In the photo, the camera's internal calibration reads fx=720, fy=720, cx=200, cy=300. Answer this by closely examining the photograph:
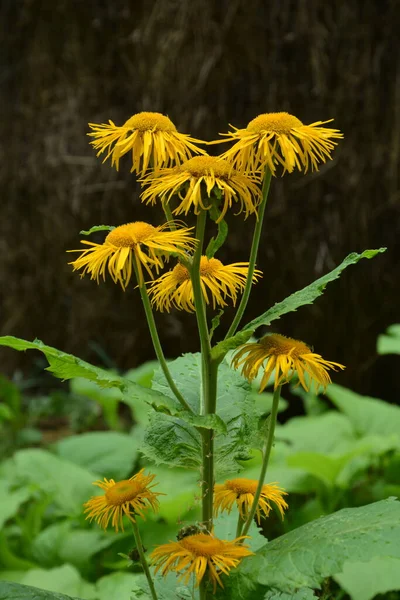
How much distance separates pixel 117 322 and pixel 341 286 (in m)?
0.86

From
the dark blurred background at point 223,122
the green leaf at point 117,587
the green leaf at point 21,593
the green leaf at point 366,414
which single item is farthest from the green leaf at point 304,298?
the dark blurred background at point 223,122

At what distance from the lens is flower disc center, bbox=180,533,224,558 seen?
56 cm

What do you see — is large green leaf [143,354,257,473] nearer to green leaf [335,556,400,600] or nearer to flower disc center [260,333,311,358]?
flower disc center [260,333,311,358]

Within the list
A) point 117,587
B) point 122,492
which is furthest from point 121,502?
point 117,587

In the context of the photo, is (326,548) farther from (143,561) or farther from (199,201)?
(199,201)

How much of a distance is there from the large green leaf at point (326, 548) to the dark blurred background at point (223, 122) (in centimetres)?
182

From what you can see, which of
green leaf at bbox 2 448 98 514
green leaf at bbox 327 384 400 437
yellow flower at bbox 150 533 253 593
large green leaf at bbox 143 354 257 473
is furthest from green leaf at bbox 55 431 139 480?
yellow flower at bbox 150 533 253 593

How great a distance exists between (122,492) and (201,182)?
10.8 inches

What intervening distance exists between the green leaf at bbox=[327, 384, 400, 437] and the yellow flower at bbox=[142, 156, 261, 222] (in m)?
1.34

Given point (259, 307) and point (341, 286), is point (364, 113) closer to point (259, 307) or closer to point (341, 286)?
point (341, 286)

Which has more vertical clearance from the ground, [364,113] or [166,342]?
[364,113]

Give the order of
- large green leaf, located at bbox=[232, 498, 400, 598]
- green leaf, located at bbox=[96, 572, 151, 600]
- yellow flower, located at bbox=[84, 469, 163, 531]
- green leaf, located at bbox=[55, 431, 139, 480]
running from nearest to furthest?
large green leaf, located at bbox=[232, 498, 400, 598], yellow flower, located at bbox=[84, 469, 163, 531], green leaf, located at bbox=[96, 572, 151, 600], green leaf, located at bbox=[55, 431, 139, 480]

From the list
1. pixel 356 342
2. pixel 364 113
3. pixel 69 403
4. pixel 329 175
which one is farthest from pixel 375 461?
pixel 69 403

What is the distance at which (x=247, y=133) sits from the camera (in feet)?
1.86
